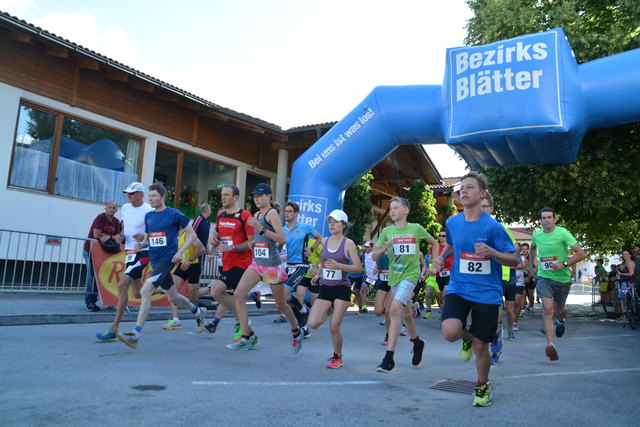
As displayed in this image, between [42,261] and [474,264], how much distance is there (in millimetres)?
8445

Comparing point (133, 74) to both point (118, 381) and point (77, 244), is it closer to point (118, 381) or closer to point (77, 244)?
point (77, 244)

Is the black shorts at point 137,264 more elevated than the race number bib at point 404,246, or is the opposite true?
the race number bib at point 404,246

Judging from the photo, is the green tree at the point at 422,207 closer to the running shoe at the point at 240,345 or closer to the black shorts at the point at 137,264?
the running shoe at the point at 240,345

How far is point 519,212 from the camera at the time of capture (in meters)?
15.6

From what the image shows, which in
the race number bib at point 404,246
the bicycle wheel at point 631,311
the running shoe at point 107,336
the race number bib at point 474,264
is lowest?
the running shoe at point 107,336

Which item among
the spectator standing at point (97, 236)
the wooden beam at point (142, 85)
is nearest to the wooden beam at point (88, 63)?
the wooden beam at point (142, 85)

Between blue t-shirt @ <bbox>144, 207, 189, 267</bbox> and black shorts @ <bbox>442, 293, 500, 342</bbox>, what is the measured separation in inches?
142

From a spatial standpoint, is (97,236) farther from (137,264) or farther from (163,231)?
(163,231)

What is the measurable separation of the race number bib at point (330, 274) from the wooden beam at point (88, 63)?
30.8ft

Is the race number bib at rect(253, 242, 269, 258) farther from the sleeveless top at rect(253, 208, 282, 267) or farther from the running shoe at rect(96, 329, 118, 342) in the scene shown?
the running shoe at rect(96, 329, 118, 342)

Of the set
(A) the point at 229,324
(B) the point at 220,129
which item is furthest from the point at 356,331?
(B) the point at 220,129

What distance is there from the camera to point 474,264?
4332 mm

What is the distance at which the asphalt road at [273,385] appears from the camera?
354cm

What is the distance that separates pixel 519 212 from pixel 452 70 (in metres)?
6.69
